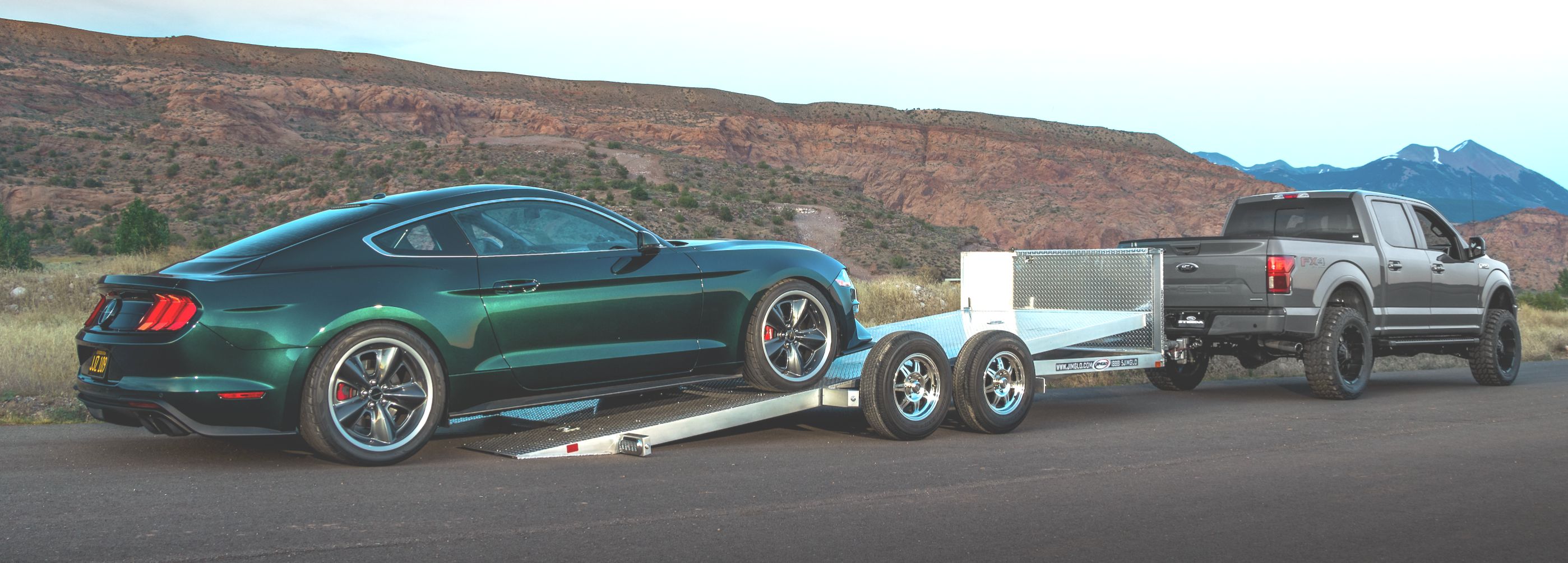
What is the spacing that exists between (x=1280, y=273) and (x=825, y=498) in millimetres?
6360

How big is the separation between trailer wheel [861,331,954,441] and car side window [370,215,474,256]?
106 inches

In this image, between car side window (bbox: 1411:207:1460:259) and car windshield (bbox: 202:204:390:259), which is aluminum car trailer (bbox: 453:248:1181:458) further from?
car side window (bbox: 1411:207:1460:259)

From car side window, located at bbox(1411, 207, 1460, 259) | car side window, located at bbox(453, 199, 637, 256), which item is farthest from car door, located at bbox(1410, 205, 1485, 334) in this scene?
car side window, located at bbox(453, 199, 637, 256)

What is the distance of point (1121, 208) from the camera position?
8638 cm

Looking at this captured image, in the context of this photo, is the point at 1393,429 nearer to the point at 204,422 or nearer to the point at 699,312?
the point at 699,312

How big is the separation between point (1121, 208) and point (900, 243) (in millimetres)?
38545

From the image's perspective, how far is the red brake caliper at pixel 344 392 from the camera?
6465mm

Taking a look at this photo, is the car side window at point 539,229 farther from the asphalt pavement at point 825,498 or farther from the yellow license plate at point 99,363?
the yellow license plate at point 99,363

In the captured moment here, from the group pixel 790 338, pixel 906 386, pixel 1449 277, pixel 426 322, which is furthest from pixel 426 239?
pixel 1449 277

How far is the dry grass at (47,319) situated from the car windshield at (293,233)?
175cm

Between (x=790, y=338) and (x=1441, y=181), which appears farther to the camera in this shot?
(x=1441, y=181)

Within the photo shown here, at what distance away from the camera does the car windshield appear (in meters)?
6.59

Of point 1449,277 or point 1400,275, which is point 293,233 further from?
point 1449,277

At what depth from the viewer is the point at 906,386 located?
318 inches
